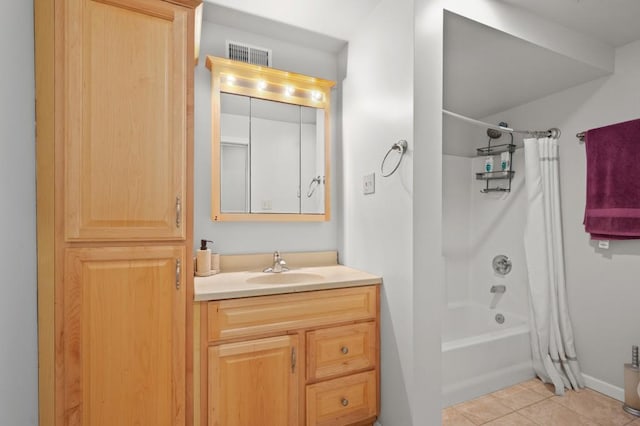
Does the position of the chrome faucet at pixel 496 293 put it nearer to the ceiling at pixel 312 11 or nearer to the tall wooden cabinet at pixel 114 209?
the ceiling at pixel 312 11

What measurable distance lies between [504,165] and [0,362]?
3412 millimetres

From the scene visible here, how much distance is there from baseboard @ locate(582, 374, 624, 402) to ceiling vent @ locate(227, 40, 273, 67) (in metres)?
3.21

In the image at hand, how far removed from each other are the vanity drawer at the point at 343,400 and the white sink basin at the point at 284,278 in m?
0.56

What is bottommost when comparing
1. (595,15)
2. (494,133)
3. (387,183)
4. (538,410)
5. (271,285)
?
(538,410)

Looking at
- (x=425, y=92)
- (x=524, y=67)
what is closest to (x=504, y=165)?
(x=524, y=67)

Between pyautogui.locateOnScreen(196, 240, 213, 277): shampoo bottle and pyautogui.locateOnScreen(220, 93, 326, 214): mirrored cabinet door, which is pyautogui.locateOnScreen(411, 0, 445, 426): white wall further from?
pyautogui.locateOnScreen(196, 240, 213, 277): shampoo bottle

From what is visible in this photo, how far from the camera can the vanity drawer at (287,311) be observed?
55.3 inches

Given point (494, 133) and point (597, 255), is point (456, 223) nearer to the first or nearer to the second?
point (494, 133)

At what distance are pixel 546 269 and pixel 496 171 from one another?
1.03 m

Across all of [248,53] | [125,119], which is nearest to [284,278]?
[125,119]

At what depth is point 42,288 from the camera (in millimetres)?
1169

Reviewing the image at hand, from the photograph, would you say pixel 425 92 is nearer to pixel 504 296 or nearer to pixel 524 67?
pixel 524 67

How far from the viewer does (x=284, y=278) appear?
6.26 ft

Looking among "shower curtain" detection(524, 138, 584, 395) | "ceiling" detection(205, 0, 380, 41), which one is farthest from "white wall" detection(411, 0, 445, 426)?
"shower curtain" detection(524, 138, 584, 395)
